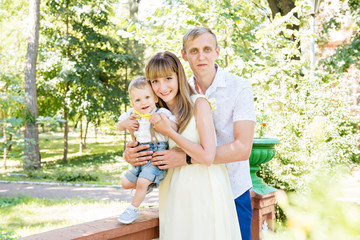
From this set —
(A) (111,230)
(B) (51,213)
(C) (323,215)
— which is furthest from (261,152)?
(B) (51,213)

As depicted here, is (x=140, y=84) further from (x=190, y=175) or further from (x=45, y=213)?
(x=45, y=213)

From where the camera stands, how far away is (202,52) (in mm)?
2111

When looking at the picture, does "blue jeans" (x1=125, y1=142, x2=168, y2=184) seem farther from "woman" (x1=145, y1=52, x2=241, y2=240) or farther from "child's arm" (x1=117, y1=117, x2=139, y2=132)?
"child's arm" (x1=117, y1=117, x2=139, y2=132)

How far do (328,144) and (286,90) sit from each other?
1362 mm

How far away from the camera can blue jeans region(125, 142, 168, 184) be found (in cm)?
191

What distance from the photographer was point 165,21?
6.42 meters

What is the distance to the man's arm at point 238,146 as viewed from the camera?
1865 millimetres

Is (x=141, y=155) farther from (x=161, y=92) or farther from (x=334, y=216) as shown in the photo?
(x=334, y=216)

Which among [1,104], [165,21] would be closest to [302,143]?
[165,21]

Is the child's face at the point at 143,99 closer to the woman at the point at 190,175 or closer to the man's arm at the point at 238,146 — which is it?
the woman at the point at 190,175

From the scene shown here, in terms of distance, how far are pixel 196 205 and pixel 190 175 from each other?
0.17 m

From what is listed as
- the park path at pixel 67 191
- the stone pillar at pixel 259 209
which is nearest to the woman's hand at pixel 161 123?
the stone pillar at pixel 259 209

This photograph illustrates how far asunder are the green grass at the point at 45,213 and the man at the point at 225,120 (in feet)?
15.6

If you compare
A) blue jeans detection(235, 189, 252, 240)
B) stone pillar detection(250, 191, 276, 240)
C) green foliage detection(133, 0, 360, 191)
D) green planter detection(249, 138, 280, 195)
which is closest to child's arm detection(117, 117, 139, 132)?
blue jeans detection(235, 189, 252, 240)
